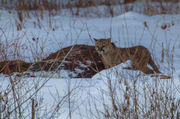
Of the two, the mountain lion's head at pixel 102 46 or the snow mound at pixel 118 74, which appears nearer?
the snow mound at pixel 118 74

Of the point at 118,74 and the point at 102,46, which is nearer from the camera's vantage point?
the point at 118,74

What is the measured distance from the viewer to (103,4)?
10.9 metres

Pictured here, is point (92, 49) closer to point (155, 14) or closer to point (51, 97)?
point (51, 97)

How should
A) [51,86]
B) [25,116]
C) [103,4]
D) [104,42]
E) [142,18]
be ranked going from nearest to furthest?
1. [25,116]
2. [51,86]
3. [104,42]
4. [142,18]
5. [103,4]

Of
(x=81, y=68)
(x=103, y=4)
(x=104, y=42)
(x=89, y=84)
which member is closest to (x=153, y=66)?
(x=104, y=42)

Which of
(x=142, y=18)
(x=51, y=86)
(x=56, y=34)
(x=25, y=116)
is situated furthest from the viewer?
(x=142, y=18)

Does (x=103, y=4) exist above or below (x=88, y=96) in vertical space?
above

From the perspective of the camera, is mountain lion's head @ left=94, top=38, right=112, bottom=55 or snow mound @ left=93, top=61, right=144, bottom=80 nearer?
snow mound @ left=93, top=61, right=144, bottom=80

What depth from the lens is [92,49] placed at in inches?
196

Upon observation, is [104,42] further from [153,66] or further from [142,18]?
[142,18]

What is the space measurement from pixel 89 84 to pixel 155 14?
6.31 metres

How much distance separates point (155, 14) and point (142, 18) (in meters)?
1.00

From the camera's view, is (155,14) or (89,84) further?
(155,14)

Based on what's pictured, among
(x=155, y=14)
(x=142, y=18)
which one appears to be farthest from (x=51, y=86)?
(x=155, y=14)
